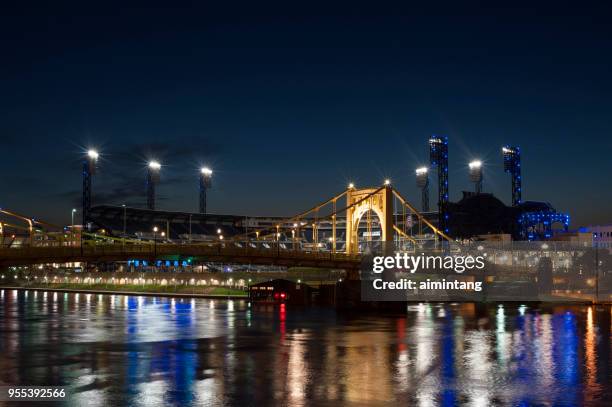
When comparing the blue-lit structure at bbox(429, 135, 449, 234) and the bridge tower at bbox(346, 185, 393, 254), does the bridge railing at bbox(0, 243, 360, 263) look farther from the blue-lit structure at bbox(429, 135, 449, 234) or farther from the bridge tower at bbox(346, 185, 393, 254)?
the blue-lit structure at bbox(429, 135, 449, 234)

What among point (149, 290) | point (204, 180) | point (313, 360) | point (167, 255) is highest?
point (204, 180)

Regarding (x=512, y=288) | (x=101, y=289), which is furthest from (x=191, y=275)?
(x=512, y=288)

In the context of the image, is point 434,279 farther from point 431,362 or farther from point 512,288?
point 431,362

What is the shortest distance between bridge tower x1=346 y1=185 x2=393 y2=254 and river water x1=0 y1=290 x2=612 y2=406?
2534cm

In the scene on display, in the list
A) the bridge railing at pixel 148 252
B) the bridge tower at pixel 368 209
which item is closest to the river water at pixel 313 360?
the bridge railing at pixel 148 252

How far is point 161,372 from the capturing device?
2784 centimetres

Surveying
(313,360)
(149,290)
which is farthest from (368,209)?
(313,360)

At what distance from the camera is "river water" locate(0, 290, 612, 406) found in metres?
23.0

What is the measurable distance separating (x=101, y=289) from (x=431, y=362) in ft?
316

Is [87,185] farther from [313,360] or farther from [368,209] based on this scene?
[313,360]

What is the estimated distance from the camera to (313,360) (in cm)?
3166

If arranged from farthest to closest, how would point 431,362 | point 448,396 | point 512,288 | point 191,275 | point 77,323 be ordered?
1. point 191,275
2. point 512,288
3. point 77,323
4. point 431,362
5. point 448,396

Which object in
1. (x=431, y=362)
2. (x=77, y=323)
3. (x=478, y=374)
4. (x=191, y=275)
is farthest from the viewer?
(x=191, y=275)

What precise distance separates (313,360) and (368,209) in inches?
2362
